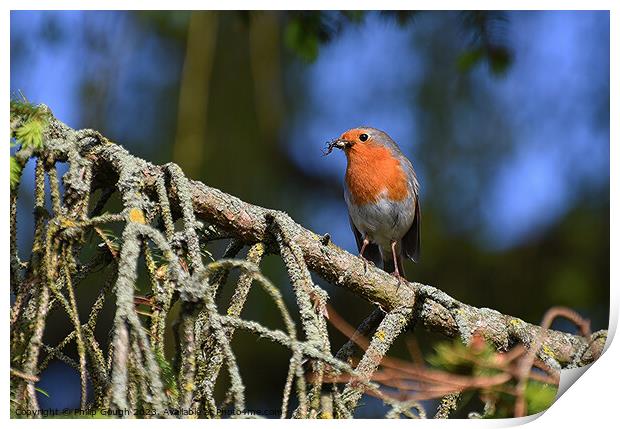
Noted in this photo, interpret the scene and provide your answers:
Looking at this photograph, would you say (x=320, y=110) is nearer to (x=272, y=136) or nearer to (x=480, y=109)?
(x=272, y=136)

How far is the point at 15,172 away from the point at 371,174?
3.72 ft

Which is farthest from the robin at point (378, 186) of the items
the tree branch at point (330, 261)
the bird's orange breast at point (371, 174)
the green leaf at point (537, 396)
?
the green leaf at point (537, 396)

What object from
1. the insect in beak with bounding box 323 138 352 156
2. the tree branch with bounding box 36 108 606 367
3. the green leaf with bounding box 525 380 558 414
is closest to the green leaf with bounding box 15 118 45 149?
the tree branch with bounding box 36 108 606 367

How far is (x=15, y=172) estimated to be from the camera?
0.93 meters

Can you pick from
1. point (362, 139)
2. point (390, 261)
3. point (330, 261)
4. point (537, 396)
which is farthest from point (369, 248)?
point (537, 396)

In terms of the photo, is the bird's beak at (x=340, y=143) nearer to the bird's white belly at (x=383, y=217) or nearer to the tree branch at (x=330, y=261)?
the bird's white belly at (x=383, y=217)

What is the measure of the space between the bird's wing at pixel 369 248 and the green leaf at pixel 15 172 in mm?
1204

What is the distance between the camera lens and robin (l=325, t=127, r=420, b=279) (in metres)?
1.94

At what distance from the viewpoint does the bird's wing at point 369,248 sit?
2079 mm

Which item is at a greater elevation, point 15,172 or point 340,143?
→ point 340,143

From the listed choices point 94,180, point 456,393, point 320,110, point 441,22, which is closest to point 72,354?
point 94,180

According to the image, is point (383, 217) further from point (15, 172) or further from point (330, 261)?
point (15, 172)

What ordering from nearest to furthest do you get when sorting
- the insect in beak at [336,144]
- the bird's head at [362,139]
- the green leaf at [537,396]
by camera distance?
the green leaf at [537,396]
the insect in beak at [336,144]
the bird's head at [362,139]

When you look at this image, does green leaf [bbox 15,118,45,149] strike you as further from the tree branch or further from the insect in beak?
the insect in beak
